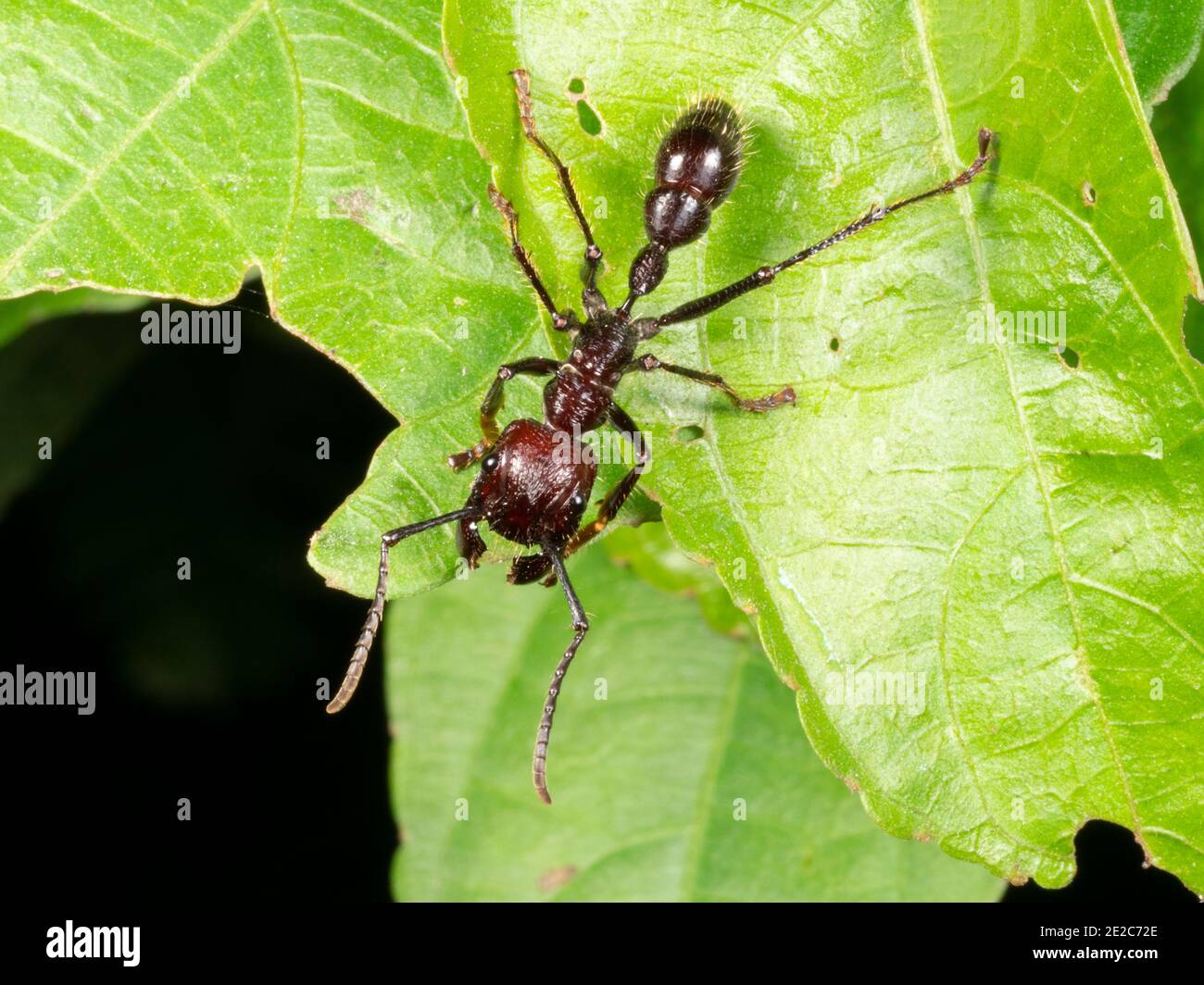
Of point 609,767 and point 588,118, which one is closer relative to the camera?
point 588,118

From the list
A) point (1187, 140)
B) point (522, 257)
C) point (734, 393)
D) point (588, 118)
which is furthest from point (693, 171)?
point (1187, 140)

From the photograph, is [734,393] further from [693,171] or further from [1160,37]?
[1160,37]

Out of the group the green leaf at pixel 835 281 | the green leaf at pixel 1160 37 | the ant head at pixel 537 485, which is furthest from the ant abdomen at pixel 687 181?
the green leaf at pixel 1160 37

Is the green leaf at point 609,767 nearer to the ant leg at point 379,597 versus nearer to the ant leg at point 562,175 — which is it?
the ant leg at point 379,597

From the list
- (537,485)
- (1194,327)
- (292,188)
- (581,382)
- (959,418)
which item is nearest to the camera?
(959,418)

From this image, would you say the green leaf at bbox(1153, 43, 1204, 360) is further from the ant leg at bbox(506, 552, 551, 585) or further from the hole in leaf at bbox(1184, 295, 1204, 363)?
the ant leg at bbox(506, 552, 551, 585)

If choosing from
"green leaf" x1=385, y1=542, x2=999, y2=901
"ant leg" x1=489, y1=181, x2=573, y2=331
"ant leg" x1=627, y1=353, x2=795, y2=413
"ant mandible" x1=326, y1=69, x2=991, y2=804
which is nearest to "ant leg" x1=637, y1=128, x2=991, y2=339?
"ant mandible" x1=326, y1=69, x2=991, y2=804
